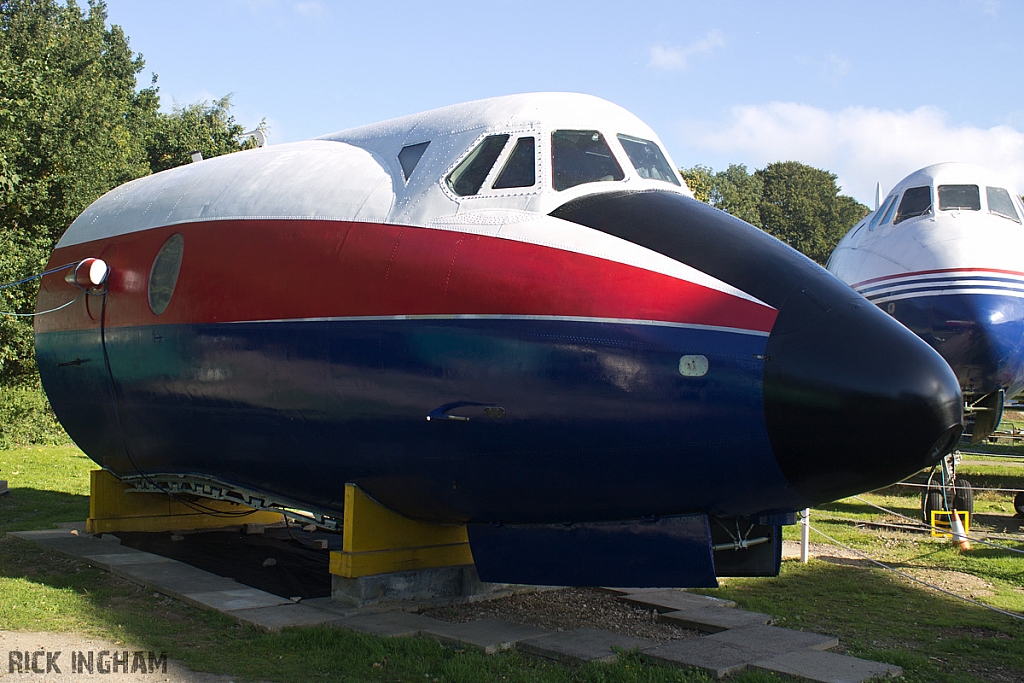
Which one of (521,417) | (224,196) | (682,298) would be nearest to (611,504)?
(521,417)

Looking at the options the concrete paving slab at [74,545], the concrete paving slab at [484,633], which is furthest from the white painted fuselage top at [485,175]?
the concrete paving slab at [74,545]

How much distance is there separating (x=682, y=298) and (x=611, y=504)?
1434mm

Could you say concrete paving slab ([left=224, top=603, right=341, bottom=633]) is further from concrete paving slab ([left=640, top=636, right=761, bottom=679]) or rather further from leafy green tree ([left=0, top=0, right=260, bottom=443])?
leafy green tree ([left=0, top=0, right=260, bottom=443])

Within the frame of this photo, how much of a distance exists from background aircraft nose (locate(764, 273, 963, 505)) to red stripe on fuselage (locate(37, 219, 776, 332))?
258 mm

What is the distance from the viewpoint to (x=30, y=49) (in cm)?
2431

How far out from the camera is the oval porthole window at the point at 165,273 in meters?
8.04

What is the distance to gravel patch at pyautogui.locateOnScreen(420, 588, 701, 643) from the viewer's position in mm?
7086

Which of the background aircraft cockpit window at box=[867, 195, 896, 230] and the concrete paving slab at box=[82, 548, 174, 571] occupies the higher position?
the background aircraft cockpit window at box=[867, 195, 896, 230]

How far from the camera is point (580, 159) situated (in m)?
6.71

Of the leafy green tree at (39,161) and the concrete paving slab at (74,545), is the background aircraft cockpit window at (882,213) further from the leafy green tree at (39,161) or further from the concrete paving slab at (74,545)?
the leafy green tree at (39,161)

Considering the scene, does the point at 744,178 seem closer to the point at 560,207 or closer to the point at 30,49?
the point at 30,49

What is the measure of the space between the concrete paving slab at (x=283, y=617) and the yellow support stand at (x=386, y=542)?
14.4 inches

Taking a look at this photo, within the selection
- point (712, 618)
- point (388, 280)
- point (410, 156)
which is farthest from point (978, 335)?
point (388, 280)

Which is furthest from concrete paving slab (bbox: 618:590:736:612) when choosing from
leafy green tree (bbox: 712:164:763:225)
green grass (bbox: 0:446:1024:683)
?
leafy green tree (bbox: 712:164:763:225)
